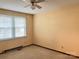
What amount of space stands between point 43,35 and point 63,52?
1.51 m

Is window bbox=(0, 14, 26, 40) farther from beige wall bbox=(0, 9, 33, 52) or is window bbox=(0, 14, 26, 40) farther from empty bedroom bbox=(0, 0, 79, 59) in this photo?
beige wall bbox=(0, 9, 33, 52)

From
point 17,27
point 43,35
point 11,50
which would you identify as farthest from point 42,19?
point 11,50

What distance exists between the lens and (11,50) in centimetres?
412

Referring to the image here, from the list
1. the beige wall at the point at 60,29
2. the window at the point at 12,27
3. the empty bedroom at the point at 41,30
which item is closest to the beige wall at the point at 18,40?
the empty bedroom at the point at 41,30

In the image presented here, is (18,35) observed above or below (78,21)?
below

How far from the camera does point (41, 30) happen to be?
480 centimetres

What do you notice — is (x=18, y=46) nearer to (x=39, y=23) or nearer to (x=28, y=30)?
(x=28, y=30)

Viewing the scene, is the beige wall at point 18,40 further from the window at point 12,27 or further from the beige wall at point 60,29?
the beige wall at point 60,29

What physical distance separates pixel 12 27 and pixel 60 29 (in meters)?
2.56

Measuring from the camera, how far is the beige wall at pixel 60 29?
3373 millimetres

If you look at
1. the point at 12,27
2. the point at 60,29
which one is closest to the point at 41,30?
the point at 60,29

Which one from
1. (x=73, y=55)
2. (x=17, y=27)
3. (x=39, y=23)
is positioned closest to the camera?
(x=73, y=55)

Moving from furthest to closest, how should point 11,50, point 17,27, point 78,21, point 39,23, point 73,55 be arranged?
1. point 39,23
2. point 17,27
3. point 11,50
4. point 73,55
5. point 78,21

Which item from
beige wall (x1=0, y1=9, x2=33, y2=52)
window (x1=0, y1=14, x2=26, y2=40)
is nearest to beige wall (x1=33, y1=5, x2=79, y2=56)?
beige wall (x1=0, y1=9, x2=33, y2=52)
